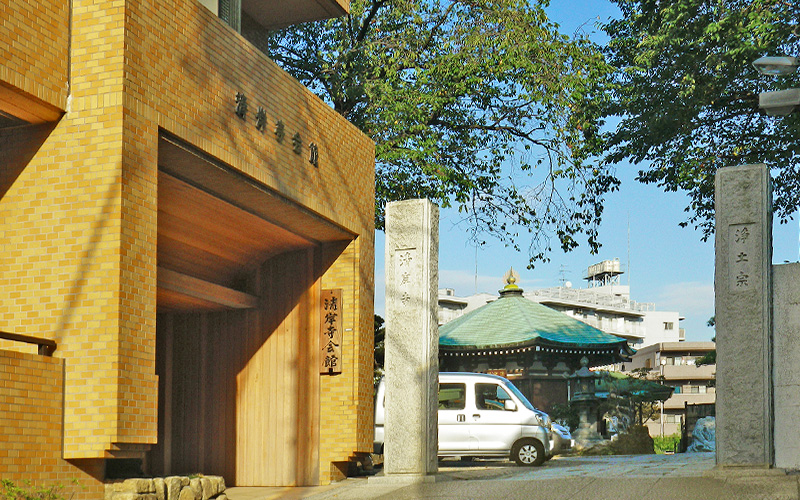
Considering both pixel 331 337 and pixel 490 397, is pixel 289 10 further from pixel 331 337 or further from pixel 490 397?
pixel 490 397

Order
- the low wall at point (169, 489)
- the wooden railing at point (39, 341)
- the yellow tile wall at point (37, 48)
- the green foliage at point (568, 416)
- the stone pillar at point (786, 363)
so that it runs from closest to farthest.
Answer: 1. the wooden railing at point (39, 341)
2. the yellow tile wall at point (37, 48)
3. the low wall at point (169, 489)
4. the stone pillar at point (786, 363)
5. the green foliage at point (568, 416)

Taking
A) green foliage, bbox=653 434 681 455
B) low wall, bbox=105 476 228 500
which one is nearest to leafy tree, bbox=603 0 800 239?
low wall, bbox=105 476 228 500

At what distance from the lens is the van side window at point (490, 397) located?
1769 cm

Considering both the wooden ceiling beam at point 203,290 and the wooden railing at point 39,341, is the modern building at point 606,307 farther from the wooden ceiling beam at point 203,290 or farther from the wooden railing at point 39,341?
the wooden railing at point 39,341

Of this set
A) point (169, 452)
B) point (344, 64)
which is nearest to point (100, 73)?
point (169, 452)

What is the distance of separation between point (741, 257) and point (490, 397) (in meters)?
7.63

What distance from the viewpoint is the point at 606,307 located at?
7506 cm

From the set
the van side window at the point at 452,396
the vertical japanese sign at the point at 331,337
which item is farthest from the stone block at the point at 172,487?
the van side window at the point at 452,396

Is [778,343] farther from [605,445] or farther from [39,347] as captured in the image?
[605,445]

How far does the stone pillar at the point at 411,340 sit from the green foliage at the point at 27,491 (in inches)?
184

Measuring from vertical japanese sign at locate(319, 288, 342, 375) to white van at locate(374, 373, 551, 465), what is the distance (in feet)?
11.6

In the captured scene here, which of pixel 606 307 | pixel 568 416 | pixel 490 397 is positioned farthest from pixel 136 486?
pixel 606 307

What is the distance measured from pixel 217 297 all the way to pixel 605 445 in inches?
615

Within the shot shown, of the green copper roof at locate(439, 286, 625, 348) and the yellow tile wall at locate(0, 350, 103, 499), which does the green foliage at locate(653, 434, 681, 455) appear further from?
the yellow tile wall at locate(0, 350, 103, 499)
